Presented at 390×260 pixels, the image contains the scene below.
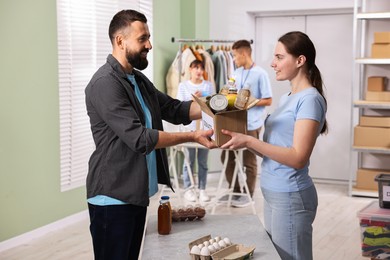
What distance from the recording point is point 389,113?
6.47 metres

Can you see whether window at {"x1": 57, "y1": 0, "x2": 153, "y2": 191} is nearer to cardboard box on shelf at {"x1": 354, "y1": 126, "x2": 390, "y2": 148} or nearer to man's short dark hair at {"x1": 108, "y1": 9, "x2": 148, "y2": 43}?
man's short dark hair at {"x1": 108, "y1": 9, "x2": 148, "y2": 43}

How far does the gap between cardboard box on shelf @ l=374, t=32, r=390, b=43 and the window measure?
271 centimetres

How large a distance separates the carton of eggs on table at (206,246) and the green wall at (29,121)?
2.53 metres

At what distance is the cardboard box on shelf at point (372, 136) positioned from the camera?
19.7 feet

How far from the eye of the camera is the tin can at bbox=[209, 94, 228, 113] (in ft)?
7.54

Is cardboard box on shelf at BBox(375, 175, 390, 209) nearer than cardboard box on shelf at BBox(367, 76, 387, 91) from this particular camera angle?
Yes

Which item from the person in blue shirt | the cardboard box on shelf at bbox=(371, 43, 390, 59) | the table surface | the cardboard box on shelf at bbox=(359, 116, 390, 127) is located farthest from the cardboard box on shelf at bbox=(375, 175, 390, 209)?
the cardboard box on shelf at bbox=(371, 43, 390, 59)

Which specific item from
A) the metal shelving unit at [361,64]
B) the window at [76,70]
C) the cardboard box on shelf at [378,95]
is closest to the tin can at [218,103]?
the window at [76,70]

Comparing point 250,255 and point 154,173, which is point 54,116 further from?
point 250,255

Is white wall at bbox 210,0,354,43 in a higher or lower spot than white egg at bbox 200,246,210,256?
higher

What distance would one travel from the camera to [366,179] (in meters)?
6.21

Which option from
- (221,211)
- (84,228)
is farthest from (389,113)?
(84,228)

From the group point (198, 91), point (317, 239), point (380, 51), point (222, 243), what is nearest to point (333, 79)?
point (380, 51)

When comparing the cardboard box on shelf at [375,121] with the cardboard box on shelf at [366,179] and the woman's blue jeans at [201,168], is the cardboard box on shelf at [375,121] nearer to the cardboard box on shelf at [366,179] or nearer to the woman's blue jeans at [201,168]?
the cardboard box on shelf at [366,179]
